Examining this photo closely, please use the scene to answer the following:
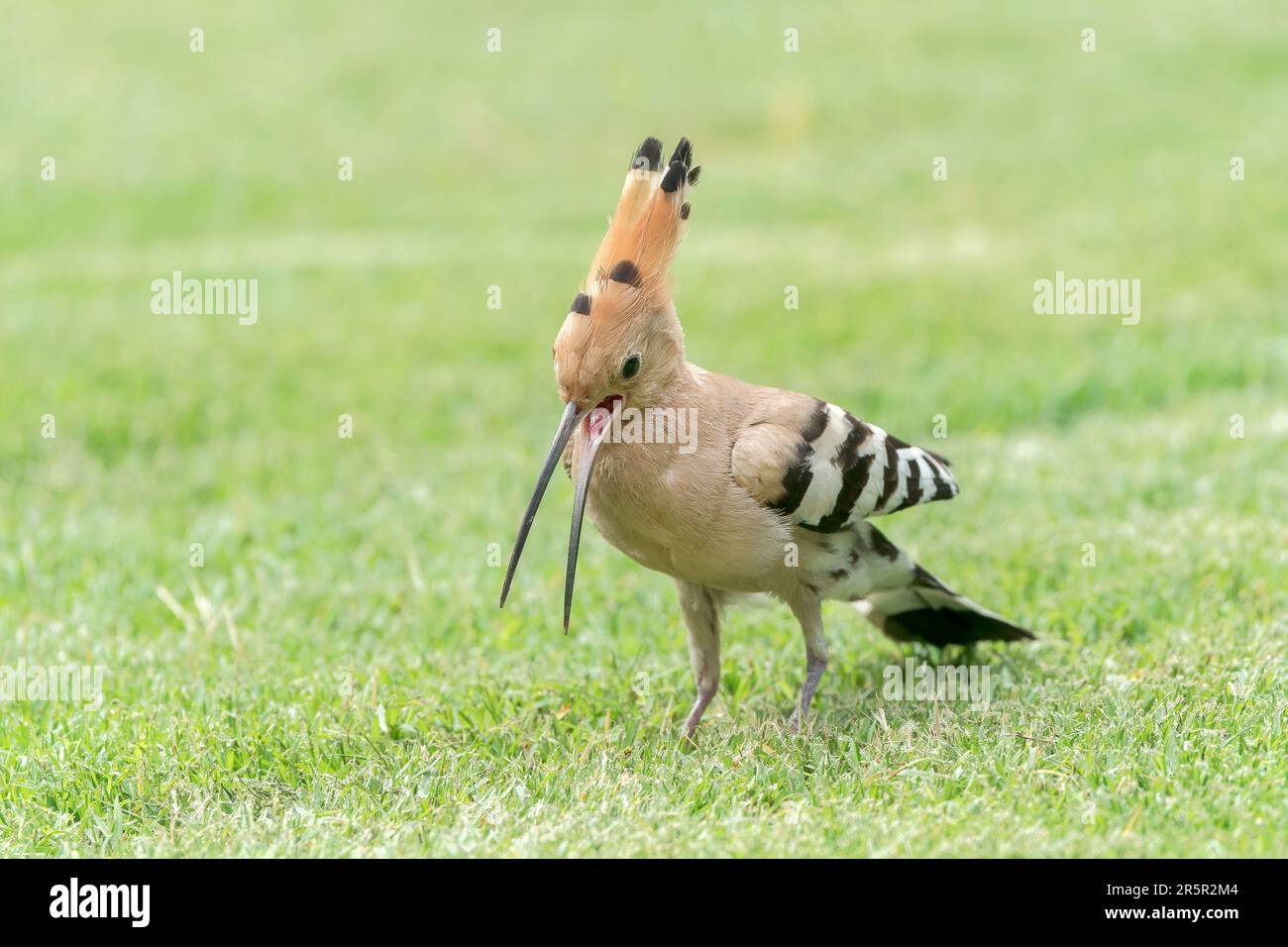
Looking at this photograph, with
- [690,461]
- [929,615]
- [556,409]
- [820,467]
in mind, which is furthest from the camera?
[556,409]

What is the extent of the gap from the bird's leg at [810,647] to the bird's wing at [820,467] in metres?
0.26

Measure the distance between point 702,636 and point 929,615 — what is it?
0.82 m

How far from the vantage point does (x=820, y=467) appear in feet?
13.4

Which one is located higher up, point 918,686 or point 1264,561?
point 1264,561

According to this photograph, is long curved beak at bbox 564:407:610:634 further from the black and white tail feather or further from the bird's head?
the black and white tail feather

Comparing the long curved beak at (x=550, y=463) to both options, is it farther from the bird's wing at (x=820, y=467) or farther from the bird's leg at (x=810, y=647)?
the bird's leg at (x=810, y=647)

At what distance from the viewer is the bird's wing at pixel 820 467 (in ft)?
13.1

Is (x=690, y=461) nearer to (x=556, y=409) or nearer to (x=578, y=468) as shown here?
(x=578, y=468)

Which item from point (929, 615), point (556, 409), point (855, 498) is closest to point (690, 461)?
point (855, 498)

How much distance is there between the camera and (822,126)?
14.9m

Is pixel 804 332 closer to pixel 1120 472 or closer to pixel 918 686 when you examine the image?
pixel 1120 472

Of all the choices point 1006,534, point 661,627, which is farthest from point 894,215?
point 661,627

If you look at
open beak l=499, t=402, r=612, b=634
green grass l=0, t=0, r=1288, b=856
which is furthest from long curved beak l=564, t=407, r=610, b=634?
green grass l=0, t=0, r=1288, b=856

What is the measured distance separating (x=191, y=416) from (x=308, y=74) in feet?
31.4
